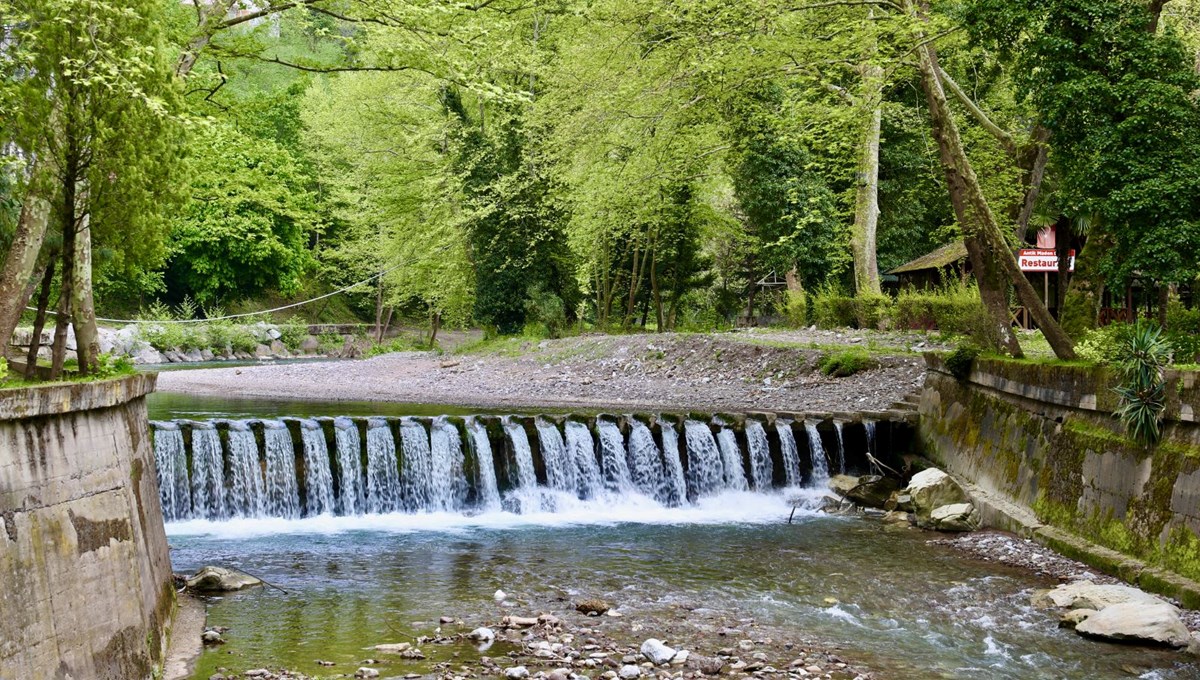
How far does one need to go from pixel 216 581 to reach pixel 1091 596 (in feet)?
25.5

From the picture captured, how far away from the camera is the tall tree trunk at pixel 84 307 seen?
8.67 meters

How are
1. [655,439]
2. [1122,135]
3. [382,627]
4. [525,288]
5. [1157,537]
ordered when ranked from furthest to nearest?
[525,288] < [655,439] < [1122,135] < [1157,537] < [382,627]

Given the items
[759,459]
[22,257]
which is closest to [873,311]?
[759,459]

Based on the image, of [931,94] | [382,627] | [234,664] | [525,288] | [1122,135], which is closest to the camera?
[234,664]

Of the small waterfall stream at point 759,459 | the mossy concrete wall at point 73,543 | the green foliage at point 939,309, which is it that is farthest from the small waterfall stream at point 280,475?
the green foliage at point 939,309

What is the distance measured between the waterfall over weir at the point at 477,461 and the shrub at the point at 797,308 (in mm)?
14128

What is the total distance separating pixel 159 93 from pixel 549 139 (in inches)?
866

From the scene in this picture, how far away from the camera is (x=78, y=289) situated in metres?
9.01

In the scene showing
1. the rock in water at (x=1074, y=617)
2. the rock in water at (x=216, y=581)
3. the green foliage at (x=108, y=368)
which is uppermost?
the green foliage at (x=108, y=368)

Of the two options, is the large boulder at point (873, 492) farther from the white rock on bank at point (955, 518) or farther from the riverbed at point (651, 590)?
the white rock on bank at point (955, 518)

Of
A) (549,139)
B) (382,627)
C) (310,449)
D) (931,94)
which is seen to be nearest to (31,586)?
(382,627)

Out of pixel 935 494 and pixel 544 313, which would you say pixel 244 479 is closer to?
pixel 935 494

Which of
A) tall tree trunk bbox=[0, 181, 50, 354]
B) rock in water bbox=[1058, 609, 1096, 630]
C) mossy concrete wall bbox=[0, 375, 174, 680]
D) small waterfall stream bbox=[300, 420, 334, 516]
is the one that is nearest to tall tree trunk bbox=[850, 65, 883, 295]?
small waterfall stream bbox=[300, 420, 334, 516]

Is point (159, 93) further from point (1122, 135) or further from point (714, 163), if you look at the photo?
point (714, 163)
